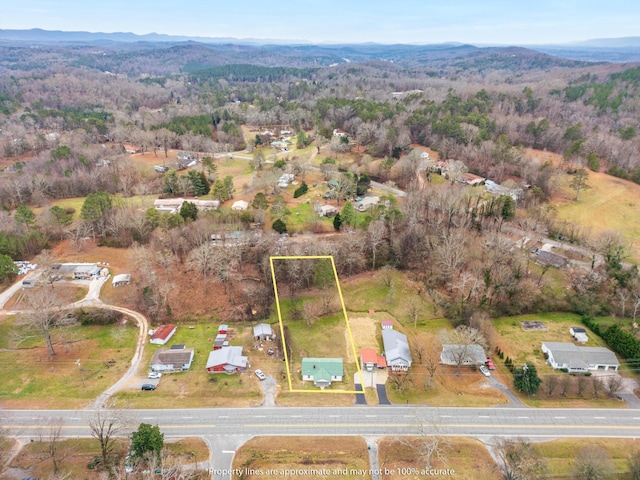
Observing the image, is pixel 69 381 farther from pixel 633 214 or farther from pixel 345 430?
pixel 633 214

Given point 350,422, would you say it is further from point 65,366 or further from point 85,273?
point 85,273

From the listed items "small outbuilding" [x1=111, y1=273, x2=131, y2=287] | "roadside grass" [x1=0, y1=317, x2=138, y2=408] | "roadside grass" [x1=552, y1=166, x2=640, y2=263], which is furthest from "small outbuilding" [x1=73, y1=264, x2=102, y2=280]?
"roadside grass" [x1=552, y1=166, x2=640, y2=263]

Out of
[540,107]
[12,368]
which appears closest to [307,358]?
[12,368]

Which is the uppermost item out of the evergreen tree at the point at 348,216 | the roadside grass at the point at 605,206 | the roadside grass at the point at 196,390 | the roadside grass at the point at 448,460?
the evergreen tree at the point at 348,216

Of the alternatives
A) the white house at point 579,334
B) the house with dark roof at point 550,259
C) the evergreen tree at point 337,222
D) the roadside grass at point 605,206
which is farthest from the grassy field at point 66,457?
the roadside grass at point 605,206

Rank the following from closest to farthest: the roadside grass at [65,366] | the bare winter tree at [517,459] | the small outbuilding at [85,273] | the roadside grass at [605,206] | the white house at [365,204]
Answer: the bare winter tree at [517,459] → the roadside grass at [65,366] → the small outbuilding at [85,273] → the roadside grass at [605,206] → the white house at [365,204]

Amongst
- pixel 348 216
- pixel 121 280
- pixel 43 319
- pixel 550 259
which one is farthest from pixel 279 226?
pixel 550 259

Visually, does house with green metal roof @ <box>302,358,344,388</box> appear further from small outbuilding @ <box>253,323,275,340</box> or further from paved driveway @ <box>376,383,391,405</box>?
small outbuilding @ <box>253,323,275,340</box>

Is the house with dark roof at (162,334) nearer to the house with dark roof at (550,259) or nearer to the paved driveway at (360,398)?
the paved driveway at (360,398)
